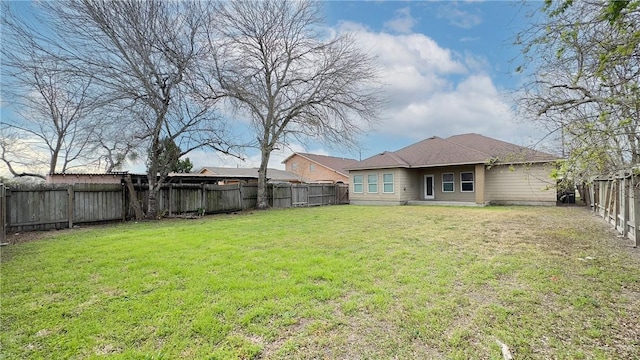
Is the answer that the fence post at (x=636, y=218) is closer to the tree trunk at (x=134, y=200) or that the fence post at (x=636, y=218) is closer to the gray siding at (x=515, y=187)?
the gray siding at (x=515, y=187)

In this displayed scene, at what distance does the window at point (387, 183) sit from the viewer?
61.2ft

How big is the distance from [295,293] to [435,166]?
15.7 metres

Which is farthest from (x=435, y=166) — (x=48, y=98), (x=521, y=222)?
(x=48, y=98)

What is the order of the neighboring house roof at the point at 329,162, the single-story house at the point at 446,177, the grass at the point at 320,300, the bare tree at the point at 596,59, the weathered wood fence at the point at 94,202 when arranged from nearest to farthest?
the grass at the point at 320,300, the bare tree at the point at 596,59, the weathered wood fence at the point at 94,202, the single-story house at the point at 446,177, the neighboring house roof at the point at 329,162

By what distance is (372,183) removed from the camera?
64.5 feet

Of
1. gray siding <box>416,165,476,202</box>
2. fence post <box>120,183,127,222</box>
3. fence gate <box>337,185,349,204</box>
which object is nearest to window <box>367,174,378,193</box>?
fence gate <box>337,185,349,204</box>

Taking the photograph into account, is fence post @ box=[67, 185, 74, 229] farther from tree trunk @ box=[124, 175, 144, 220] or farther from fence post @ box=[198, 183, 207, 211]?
fence post @ box=[198, 183, 207, 211]

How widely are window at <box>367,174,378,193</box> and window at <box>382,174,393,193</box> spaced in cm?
55

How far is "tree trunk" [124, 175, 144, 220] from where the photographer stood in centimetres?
1060

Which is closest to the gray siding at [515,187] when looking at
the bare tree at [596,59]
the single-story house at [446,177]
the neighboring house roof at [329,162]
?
the single-story house at [446,177]

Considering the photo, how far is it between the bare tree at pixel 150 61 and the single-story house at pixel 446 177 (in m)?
10.4

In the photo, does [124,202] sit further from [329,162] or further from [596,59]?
[329,162]

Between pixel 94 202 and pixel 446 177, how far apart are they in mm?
17406

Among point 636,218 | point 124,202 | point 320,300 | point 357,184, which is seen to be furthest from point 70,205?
point 357,184
